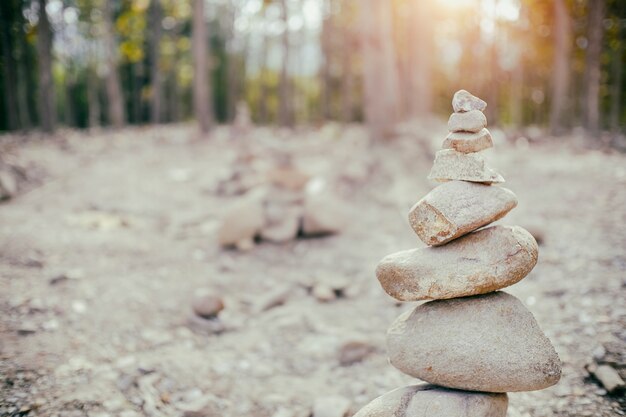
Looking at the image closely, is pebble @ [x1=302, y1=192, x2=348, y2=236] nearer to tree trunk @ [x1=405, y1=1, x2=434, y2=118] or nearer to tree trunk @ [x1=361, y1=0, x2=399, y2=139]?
tree trunk @ [x1=361, y1=0, x2=399, y2=139]

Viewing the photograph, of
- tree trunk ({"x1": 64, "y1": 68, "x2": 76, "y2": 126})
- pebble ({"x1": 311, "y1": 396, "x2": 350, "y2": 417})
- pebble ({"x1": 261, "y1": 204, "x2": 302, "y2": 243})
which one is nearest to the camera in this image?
pebble ({"x1": 311, "y1": 396, "x2": 350, "y2": 417})

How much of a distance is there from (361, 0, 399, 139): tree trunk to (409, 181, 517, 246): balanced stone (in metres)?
7.97

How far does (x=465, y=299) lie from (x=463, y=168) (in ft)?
2.94

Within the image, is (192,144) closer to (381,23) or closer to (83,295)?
(381,23)

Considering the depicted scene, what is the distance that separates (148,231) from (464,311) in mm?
5812

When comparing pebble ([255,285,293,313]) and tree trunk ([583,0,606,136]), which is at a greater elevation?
tree trunk ([583,0,606,136])

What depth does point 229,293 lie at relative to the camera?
6.11 metres

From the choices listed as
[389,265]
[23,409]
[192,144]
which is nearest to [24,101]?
[192,144]

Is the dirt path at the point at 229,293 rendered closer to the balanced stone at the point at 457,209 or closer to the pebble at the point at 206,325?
the pebble at the point at 206,325

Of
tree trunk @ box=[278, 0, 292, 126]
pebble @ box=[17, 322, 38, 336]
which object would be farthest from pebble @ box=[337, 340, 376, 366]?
tree trunk @ box=[278, 0, 292, 126]

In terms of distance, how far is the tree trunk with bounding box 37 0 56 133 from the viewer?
1482 cm

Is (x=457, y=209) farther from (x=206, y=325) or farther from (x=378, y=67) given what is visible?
(x=378, y=67)

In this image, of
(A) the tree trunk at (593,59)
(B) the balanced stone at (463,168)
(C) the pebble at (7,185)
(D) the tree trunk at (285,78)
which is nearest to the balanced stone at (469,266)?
(B) the balanced stone at (463,168)

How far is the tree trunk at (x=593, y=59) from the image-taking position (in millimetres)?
13719
